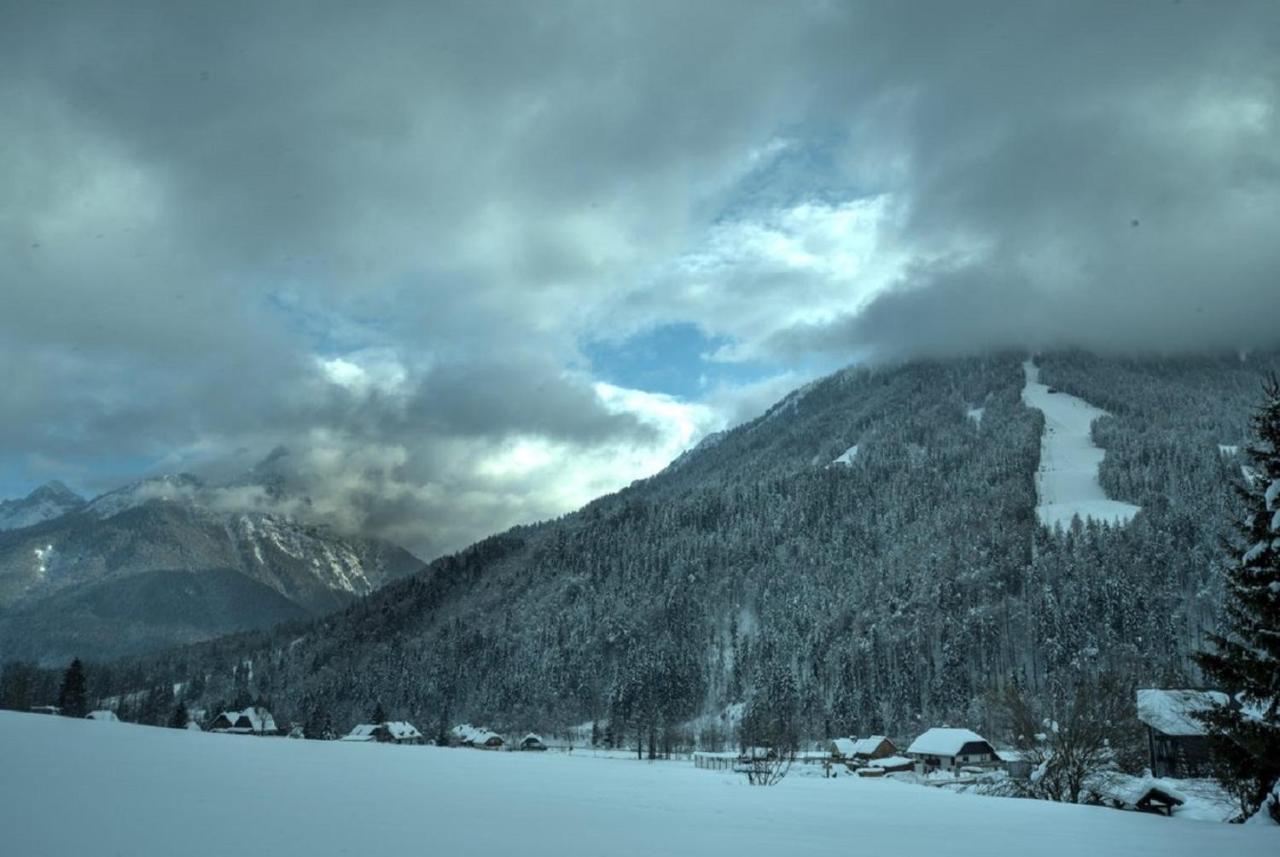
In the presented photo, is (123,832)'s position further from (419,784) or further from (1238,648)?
(1238,648)

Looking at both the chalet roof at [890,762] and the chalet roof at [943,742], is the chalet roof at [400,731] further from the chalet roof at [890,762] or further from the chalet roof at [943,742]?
the chalet roof at [943,742]

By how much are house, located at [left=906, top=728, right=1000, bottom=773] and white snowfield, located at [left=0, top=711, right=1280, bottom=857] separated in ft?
260

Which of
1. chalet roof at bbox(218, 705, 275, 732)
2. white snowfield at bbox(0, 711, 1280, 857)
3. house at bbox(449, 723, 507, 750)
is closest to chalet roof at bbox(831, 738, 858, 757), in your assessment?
house at bbox(449, 723, 507, 750)

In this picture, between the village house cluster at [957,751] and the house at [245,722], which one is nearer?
the village house cluster at [957,751]

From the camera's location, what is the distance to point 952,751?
317 ft

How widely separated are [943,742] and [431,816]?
100882mm

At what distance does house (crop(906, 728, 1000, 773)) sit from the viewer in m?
95.4

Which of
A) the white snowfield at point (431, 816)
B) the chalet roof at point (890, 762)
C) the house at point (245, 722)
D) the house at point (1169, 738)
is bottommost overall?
the house at point (245, 722)

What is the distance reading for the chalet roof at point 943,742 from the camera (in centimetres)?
A: 9719

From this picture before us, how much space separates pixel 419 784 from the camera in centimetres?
1997

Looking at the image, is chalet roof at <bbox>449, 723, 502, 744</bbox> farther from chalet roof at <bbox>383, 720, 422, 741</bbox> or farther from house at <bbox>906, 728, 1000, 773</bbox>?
house at <bbox>906, 728, 1000, 773</bbox>

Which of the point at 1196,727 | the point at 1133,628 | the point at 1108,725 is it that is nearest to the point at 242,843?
the point at 1108,725

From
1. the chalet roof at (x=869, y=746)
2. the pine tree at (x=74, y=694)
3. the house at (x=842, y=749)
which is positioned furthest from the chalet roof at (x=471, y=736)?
the chalet roof at (x=869, y=746)

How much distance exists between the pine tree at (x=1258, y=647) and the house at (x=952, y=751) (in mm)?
79770
